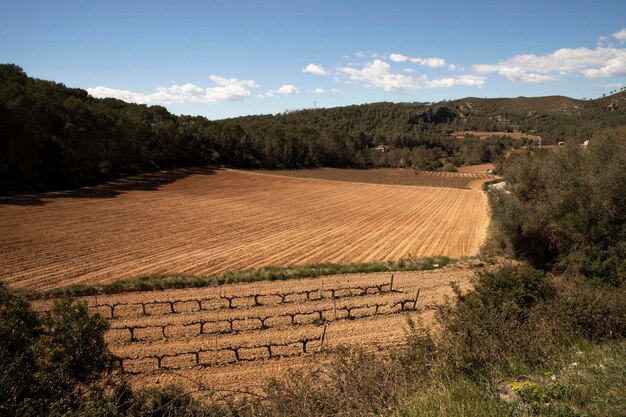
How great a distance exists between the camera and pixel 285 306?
17109 mm

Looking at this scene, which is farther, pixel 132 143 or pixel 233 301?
pixel 132 143

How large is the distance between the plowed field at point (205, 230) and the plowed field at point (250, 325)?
242 inches

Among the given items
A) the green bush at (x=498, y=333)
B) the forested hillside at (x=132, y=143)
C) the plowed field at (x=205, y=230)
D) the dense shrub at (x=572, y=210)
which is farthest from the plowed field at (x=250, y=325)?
the forested hillside at (x=132, y=143)

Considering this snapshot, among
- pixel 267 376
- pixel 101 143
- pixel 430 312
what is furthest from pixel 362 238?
pixel 101 143

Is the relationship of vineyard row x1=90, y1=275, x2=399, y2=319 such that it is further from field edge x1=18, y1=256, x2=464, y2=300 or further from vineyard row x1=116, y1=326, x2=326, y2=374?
vineyard row x1=116, y1=326, x2=326, y2=374

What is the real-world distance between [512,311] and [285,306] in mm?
9441

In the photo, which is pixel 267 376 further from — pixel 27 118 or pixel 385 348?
pixel 27 118

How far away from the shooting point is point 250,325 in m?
15.1

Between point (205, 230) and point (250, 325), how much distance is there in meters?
21.6

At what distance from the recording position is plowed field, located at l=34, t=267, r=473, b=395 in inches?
471

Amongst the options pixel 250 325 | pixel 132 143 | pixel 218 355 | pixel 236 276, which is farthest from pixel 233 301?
pixel 132 143

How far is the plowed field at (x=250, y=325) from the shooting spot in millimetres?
11953

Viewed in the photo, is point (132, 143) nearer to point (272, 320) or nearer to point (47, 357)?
point (272, 320)

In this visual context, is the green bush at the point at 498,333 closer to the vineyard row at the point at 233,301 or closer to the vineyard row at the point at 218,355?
the vineyard row at the point at 218,355
